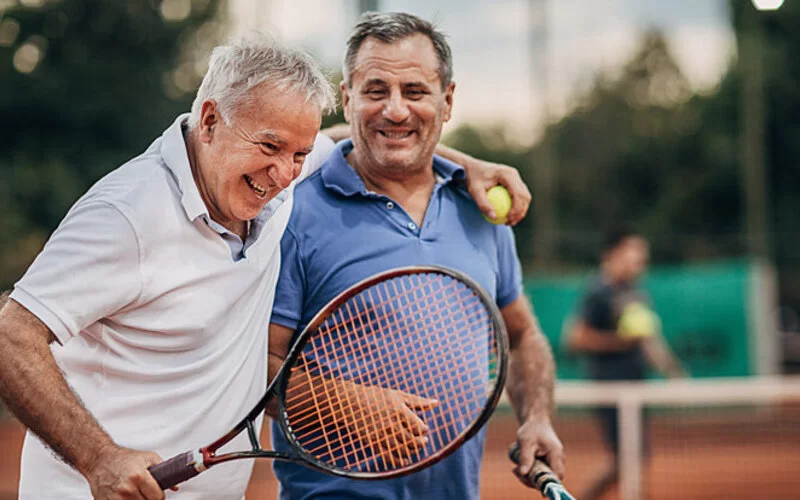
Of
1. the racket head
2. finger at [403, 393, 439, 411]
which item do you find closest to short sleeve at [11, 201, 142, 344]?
the racket head

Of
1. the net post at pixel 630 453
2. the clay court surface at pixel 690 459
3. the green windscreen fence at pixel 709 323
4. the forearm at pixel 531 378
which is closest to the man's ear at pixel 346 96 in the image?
the forearm at pixel 531 378

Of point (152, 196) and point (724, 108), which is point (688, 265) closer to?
point (724, 108)

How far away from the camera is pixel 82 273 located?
2246 mm

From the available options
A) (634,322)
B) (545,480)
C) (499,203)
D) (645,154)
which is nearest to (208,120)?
(499,203)

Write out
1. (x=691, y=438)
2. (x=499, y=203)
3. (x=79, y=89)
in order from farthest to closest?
1. (x=79, y=89)
2. (x=691, y=438)
3. (x=499, y=203)

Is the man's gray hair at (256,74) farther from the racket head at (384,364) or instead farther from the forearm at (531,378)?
the forearm at (531,378)

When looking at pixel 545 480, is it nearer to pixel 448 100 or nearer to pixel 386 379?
pixel 386 379

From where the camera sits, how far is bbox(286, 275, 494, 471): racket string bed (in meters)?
2.62

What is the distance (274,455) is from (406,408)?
0.31m

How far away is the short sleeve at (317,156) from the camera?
9.79ft

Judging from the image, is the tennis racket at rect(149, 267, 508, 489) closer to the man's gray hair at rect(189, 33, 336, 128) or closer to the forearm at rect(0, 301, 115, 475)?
the forearm at rect(0, 301, 115, 475)

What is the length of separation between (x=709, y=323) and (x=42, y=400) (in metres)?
11.3

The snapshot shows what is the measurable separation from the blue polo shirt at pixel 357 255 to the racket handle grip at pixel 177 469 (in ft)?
1.64

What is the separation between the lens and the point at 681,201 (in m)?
27.8
